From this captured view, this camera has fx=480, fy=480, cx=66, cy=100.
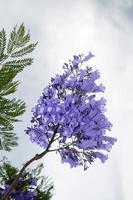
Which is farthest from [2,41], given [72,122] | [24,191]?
[24,191]

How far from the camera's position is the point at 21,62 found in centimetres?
662

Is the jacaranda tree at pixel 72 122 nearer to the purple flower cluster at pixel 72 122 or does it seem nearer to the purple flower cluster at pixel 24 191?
the purple flower cluster at pixel 72 122

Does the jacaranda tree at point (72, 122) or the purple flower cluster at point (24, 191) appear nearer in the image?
the jacaranda tree at point (72, 122)

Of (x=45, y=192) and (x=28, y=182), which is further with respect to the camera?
(x=45, y=192)

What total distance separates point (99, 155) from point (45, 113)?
920 millimetres

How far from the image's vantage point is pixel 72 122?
6.15 metres

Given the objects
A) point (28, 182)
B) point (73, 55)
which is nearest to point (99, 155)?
point (73, 55)

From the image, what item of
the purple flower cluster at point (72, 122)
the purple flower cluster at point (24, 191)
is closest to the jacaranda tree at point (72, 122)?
the purple flower cluster at point (72, 122)

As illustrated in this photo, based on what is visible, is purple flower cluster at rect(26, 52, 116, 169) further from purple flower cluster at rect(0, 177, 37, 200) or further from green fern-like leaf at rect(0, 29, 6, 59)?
purple flower cluster at rect(0, 177, 37, 200)

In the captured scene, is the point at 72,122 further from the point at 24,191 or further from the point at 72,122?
the point at 24,191

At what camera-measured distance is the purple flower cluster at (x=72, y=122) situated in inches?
241

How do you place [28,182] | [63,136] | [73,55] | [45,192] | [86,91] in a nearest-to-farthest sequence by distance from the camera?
1. [63,136]
2. [86,91]
3. [73,55]
4. [28,182]
5. [45,192]

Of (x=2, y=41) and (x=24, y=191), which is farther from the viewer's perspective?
(x=24, y=191)

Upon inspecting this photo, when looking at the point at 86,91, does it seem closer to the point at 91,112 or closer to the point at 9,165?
the point at 91,112
